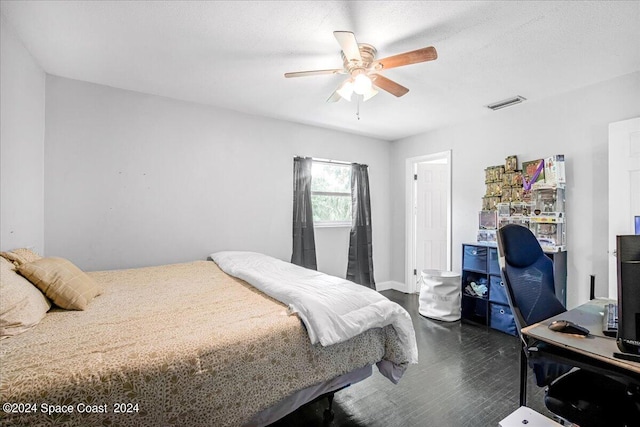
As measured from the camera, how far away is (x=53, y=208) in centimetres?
262

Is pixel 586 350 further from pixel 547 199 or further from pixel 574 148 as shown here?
pixel 574 148

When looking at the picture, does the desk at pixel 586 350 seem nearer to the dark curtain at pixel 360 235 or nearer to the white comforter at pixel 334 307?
the white comforter at pixel 334 307

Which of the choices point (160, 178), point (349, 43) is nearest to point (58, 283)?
point (160, 178)

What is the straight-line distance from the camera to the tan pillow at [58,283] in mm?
1633

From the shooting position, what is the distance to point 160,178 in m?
3.07

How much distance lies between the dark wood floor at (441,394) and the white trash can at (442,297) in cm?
61

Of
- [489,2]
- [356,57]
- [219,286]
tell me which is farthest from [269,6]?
[219,286]

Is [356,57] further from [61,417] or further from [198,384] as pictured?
[61,417]

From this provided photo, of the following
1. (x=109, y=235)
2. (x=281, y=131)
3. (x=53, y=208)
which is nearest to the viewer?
(x=53, y=208)

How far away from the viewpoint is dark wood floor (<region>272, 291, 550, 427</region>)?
1.76 metres

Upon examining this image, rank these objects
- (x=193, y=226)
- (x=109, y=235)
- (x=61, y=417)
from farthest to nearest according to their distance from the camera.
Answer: (x=193, y=226)
(x=109, y=235)
(x=61, y=417)

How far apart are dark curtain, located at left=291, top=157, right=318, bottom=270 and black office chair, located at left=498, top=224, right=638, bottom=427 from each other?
8.51 ft

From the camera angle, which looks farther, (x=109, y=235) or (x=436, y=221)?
(x=436, y=221)

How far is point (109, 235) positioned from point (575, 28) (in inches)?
163
